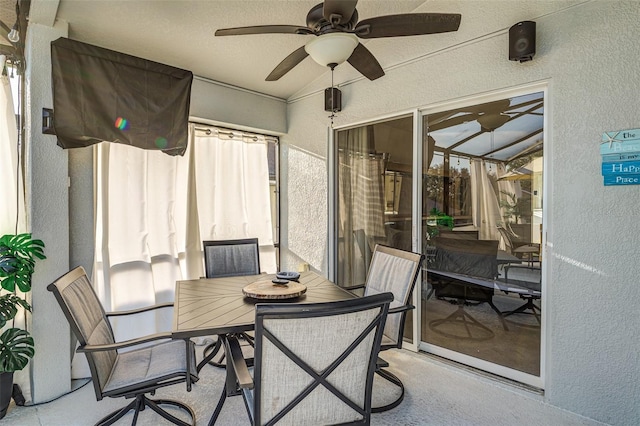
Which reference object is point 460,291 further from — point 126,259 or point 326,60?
point 126,259

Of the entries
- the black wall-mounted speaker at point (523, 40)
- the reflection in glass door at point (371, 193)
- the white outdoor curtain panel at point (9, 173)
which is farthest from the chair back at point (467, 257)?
the white outdoor curtain panel at point (9, 173)

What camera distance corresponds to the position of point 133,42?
9.66 ft

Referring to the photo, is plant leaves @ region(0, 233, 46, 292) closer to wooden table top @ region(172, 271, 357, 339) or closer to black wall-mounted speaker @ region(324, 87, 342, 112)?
wooden table top @ region(172, 271, 357, 339)

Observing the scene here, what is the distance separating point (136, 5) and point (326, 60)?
1632mm

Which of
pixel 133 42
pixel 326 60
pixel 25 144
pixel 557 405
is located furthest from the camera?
pixel 133 42

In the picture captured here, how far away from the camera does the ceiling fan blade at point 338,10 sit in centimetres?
170

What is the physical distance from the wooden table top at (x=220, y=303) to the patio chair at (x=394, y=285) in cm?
33

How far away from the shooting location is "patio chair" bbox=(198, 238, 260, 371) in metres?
3.16

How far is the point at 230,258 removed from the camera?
325cm

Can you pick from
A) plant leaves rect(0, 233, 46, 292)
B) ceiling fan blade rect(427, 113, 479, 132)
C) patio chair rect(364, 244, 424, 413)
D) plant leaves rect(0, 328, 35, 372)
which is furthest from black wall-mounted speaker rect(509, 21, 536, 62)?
plant leaves rect(0, 328, 35, 372)

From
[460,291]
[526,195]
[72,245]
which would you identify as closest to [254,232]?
[72,245]

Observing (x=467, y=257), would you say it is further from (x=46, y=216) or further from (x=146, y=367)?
(x=46, y=216)

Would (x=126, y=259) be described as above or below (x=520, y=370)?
above

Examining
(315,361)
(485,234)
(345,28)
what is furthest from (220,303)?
(485,234)
